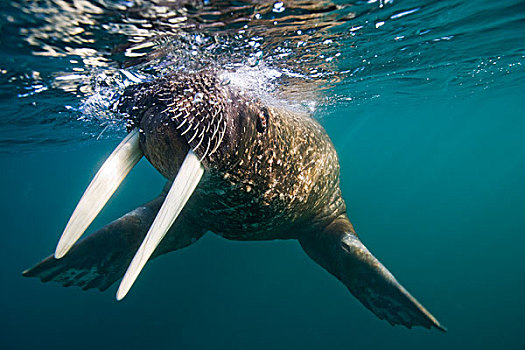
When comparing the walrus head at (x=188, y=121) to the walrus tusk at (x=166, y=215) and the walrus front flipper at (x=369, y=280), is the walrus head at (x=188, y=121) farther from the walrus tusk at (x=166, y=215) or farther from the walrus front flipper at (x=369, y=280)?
the walrus front flipper at (x=369, y=280)

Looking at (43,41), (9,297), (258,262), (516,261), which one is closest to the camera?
(43,41)

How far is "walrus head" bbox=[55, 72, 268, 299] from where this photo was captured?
220 centimetres

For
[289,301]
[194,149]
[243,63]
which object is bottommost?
[289,301]

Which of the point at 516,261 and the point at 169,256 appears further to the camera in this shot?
the point at 516,261

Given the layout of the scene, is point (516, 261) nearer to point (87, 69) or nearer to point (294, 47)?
point (294, 47)

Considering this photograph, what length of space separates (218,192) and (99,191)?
1.16 metres

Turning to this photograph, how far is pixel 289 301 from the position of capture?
50.4 feet

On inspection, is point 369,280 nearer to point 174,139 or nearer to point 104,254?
point 174,139

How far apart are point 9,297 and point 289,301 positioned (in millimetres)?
22101

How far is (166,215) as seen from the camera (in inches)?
82.4

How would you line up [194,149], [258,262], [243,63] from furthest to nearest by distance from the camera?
1. [258,262]
2. [243,63]
3. [194,149]

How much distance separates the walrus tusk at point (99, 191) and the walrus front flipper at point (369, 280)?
3.11m

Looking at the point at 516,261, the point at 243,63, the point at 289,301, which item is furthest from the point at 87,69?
the point at 516,261

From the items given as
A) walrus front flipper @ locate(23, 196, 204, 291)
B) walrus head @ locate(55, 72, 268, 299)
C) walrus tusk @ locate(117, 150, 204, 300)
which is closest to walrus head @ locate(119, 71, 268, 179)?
walrus head @ locate(55, 72, 268, 299)
